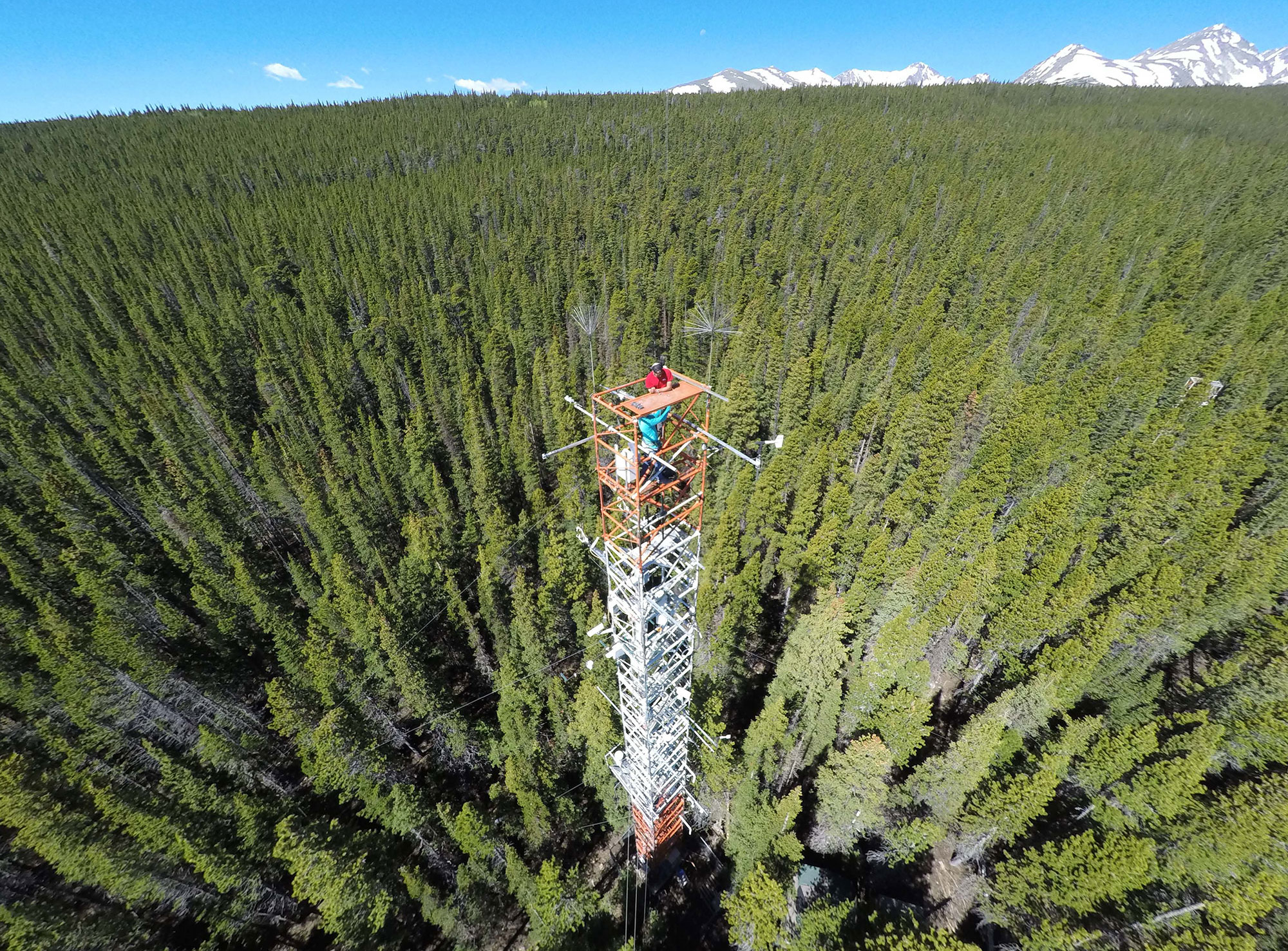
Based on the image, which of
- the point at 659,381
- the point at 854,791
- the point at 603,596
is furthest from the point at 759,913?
the point at 603,596

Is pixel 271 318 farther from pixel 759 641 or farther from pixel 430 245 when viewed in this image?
pixel 759 641

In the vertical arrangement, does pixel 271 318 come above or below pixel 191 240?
below

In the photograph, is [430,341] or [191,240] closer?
[430,341]

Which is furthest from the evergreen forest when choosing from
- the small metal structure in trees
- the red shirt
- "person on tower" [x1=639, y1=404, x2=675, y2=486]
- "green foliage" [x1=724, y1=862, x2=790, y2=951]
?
the red shirt

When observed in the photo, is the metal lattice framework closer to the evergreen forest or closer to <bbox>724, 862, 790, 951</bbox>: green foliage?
the evergreen forest

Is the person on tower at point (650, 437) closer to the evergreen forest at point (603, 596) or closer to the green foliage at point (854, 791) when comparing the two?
the evergreen forest at point (603, 596)

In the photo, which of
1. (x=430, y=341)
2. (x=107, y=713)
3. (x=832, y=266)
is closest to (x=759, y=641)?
(x=107, y=713)

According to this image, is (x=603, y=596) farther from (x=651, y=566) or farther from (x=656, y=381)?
(x=656, y=381)
